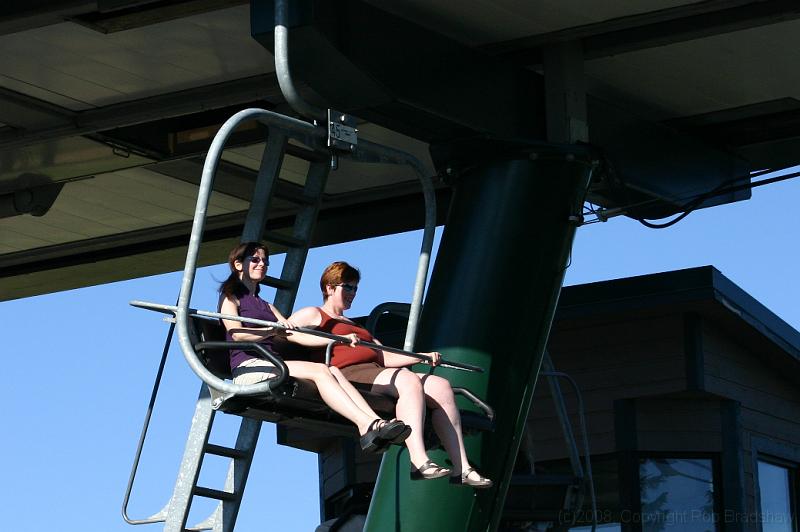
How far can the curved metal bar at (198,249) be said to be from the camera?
7.82 m

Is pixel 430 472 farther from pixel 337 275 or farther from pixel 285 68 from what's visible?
pixel 285 68

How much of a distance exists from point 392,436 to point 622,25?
3.68 m

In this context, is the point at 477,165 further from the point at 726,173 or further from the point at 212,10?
the point at 726,173

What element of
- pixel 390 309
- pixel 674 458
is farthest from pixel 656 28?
pixel 674 458

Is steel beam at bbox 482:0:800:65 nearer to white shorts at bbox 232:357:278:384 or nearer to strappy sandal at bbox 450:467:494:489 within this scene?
strappy sandal at bbox 450:467:494:489

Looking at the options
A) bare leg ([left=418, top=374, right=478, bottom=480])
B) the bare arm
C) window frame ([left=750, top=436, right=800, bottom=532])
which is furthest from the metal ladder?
the bare arm

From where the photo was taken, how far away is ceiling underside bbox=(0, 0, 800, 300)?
10.7 meters

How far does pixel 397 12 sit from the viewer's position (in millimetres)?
10547

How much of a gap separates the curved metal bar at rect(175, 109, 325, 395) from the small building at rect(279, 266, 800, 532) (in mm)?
6693

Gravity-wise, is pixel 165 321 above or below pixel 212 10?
below

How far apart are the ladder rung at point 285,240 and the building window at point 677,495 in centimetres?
551

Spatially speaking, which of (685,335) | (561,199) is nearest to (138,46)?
(561,199)

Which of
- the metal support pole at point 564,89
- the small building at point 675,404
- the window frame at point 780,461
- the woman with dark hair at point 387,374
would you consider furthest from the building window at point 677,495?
the woman with dark hair at point 387,374

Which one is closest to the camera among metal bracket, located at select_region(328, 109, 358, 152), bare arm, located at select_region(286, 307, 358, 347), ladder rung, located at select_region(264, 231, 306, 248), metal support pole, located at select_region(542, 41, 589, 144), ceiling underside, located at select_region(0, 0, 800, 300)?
metal bracket, located at select_region(328, 109, 358, 152)
